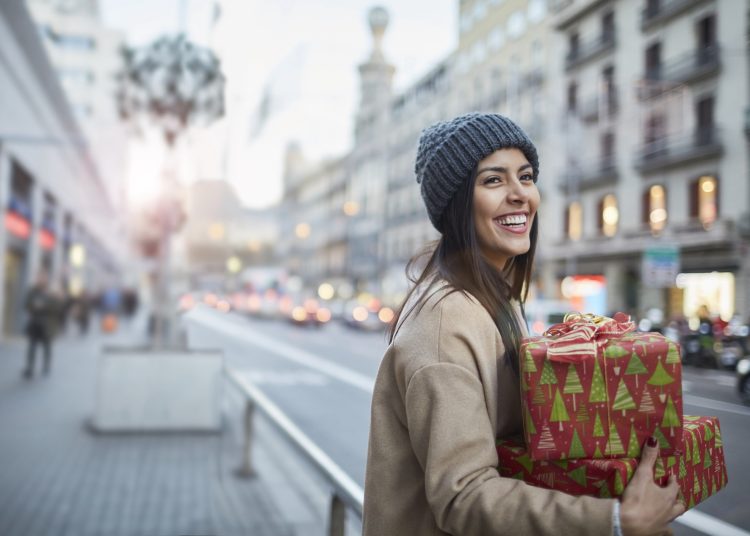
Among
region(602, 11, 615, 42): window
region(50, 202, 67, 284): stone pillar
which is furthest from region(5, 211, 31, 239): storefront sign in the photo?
region(602, 11, 615, 42): window

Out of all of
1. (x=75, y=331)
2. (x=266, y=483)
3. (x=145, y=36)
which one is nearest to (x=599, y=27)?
(x=145, y=36)

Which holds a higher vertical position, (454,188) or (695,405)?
(454,188)

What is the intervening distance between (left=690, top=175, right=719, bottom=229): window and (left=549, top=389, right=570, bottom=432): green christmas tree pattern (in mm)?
872

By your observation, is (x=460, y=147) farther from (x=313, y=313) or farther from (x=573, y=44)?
(x=313, y=313)

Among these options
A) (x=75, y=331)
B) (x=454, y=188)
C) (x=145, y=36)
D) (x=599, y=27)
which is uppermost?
(x=145, y=36)

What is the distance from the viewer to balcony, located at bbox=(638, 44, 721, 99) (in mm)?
1623

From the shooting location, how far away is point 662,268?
6.58 ft

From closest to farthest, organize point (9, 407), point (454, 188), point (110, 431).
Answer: point (454, 188), point (110, 431), point (9, 407)

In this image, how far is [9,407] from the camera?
818 cm

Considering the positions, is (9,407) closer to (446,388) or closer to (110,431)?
(110,431)

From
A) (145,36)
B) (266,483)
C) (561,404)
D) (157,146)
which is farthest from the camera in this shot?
(266,483)

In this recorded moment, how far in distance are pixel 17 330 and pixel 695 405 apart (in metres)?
15.4

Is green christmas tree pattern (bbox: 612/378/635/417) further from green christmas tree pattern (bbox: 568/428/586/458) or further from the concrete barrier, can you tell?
the concrete barrier

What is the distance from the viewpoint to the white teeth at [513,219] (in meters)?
1.45
